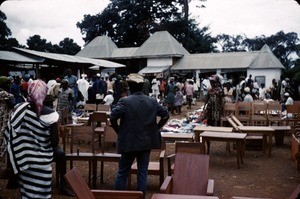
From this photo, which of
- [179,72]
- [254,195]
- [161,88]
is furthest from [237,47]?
[254,195]

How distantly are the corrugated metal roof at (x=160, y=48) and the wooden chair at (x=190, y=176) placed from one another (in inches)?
1194

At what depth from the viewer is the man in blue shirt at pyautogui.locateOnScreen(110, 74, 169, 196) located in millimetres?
4535

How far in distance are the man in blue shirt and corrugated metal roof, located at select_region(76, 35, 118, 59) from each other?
3532cm

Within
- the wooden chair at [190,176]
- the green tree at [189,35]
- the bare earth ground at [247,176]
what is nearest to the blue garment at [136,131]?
the wooden chair at [190,176]

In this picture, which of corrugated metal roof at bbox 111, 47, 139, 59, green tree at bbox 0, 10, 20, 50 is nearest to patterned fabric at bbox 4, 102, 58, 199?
green tree at bbox 0, 10, 20, 50

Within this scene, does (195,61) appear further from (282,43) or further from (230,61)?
(282,43)

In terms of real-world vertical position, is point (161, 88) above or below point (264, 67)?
below

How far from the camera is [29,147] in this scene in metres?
3.93

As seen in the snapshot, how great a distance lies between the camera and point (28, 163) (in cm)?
392

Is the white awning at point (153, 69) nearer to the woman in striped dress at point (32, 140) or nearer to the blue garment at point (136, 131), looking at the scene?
the blue garment at point (136, 131)

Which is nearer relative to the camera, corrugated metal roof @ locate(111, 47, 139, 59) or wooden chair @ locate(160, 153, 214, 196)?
wooden chair @ locate(160, 153, 214, 196)

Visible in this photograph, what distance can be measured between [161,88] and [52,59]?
6.78m

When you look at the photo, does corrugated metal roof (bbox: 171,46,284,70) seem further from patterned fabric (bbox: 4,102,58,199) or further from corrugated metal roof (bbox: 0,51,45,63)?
patterned fabric (bbox: 4,102,58,199)

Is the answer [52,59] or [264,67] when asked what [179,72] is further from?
[52,59]
